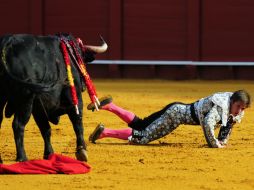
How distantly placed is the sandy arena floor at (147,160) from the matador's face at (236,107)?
31 cm

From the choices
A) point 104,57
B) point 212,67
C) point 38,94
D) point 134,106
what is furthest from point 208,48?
point 38,94

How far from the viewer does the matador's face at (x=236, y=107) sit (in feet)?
25.2

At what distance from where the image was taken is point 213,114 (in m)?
7.75

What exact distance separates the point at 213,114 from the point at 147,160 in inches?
30.8

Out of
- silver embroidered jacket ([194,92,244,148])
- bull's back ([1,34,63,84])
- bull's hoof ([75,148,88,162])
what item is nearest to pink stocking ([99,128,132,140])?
silver embroidered jacket ([194,92,244,148])

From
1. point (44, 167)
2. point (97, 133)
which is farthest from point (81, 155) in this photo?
point (97, 133)

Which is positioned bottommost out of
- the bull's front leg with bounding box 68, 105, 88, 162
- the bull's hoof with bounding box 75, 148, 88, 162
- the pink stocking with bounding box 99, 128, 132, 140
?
the pink stocking with bounding box 99, 128, 132, 140

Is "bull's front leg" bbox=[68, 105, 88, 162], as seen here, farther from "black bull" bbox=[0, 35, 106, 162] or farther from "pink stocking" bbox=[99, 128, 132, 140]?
"pink stocking" bbox=[99, 128, 132, 140]

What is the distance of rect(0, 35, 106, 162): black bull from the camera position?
22.2 ft

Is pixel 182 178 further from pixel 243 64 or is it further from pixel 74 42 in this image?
pixel 243 64

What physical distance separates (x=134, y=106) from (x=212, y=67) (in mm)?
3871

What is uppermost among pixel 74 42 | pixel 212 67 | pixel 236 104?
pixel 74 42

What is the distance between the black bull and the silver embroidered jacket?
1081 mm

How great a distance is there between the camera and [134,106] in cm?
1124
